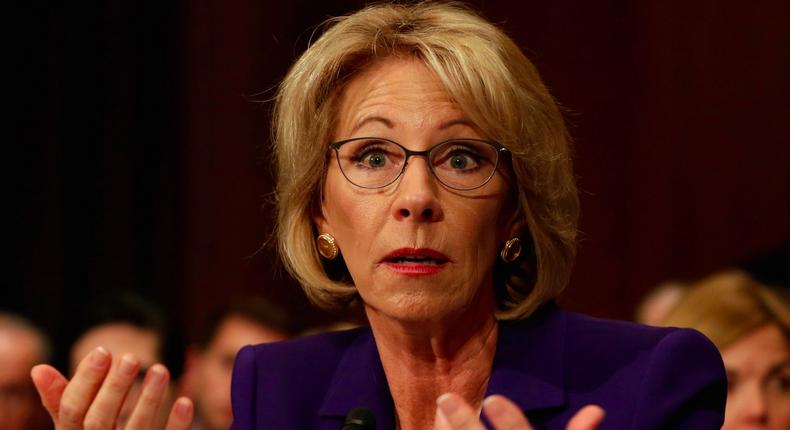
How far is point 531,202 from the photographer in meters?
1.96

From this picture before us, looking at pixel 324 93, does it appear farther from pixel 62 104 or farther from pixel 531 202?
pixel 62 104

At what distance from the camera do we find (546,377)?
191cm

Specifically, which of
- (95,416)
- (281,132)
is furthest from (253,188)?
(95,416)

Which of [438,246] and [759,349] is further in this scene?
[759,349]

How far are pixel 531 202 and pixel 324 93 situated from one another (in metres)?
0.42

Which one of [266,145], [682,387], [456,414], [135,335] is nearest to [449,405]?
[456,414]

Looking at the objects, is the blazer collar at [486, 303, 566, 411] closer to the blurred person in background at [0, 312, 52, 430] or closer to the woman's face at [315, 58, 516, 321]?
the woman's face at [315, 58, 516, 321]

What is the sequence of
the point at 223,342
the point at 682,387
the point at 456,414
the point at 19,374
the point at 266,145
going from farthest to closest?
the point at 266,145
the point at 223,342
the point at 19,374
the point at 682,387
the point at 456,414

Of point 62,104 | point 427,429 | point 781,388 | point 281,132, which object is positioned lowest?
point 62,104

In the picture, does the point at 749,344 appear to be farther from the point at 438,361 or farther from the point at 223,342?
the point at 223,342

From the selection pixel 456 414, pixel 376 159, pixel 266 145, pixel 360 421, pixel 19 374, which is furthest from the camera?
pixel 266 145

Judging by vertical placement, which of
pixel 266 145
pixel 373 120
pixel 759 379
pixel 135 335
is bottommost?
pixel 266 145

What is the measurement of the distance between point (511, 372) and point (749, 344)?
1110mm

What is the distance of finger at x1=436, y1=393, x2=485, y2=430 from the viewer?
4.66 feet
